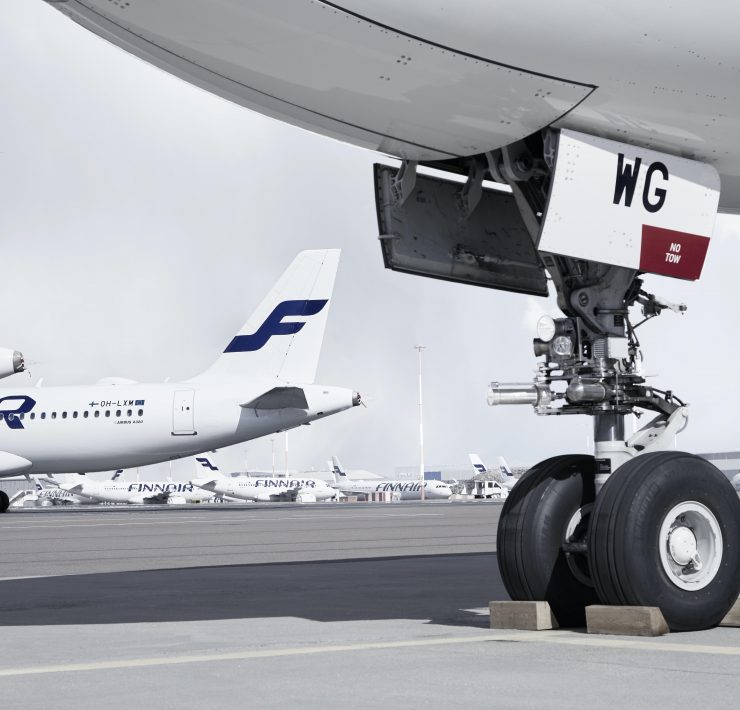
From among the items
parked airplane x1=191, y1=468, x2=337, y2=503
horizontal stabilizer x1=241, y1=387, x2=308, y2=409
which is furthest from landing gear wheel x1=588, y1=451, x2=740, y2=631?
parked airplane x1=191, y1=468, x2=337, y2=503

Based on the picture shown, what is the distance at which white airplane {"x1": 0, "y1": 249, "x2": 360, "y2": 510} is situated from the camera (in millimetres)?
41344

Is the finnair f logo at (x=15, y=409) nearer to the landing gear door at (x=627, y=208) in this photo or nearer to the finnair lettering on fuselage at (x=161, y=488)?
the landing gear door at (x=627, y=208)

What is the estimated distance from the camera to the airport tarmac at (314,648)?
501 cm

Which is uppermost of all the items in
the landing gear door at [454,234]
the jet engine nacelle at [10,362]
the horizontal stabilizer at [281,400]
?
the jet engine nacelle at [10,362]

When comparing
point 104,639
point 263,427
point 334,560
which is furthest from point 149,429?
point 104,639

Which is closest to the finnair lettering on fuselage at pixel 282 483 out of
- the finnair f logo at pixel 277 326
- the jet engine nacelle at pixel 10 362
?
the finnair f logo at pixel 277 326

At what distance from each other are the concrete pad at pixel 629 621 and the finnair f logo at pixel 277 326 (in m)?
36.5

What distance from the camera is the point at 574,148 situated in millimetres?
7363

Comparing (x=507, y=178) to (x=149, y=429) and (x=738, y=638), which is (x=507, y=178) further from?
(x=149, y=429)

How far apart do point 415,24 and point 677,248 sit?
2.37 meters

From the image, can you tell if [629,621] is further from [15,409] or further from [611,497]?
[15,409]

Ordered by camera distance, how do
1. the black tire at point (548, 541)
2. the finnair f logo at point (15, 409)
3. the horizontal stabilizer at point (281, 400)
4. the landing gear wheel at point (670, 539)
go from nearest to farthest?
the landing gear wheel at point (670, 539) < the black tire at point (548, 541) < the horizontal stabilizer at point (281, 400) < the finnair f logo at point (15, 409)

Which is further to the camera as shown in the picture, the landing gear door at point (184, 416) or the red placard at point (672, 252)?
the landing gear door at point (184, 416)

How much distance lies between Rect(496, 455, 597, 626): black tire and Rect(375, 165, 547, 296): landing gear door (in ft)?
6.16
